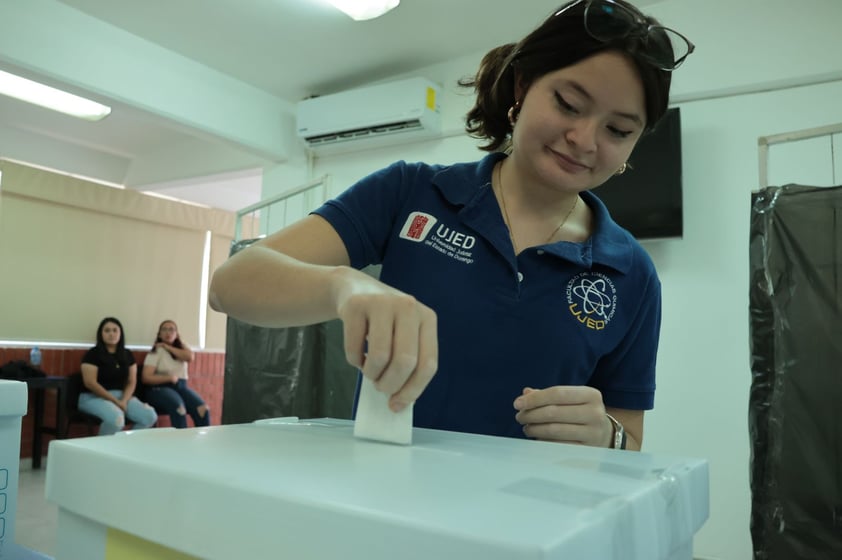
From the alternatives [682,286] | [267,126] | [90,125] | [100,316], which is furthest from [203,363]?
[682,286]

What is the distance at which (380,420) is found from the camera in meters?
0.46

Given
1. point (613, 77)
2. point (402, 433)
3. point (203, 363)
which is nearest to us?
point (402, 433)

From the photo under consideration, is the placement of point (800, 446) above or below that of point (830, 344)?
below

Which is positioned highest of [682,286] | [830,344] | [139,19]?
[139,19]

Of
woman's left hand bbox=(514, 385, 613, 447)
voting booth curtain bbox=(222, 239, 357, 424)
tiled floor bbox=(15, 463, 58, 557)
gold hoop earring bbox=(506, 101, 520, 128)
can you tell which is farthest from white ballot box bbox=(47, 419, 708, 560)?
voting booth curtain bbox=(222, 239, 357, 424)

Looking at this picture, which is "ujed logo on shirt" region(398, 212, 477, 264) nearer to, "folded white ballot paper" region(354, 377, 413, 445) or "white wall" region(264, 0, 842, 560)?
"folded white ballot paper" region(354, 377, 413, 445)

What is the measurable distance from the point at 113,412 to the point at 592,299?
14.5 feet

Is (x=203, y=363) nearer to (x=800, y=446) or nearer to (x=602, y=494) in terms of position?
(x=800, y=446)

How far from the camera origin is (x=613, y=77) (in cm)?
70

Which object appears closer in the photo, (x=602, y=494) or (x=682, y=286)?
(x=602, y=494)

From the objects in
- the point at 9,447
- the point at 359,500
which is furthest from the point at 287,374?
the point at 359,500

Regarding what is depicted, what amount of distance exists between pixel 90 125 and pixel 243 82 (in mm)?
1574

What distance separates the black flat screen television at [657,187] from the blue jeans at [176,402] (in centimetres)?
376

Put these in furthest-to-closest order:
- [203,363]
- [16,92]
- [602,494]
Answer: [203,363] → [16,92] → [602,494]
